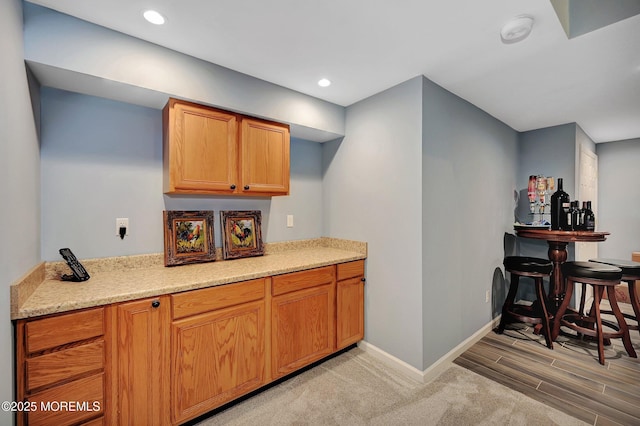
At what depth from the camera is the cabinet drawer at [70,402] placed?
4.09 feet

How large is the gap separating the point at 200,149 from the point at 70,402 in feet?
5.09

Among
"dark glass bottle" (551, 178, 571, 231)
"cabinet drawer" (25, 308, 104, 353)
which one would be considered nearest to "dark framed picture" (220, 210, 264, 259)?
"cabinet drawer" (25, 308, 104, 353)

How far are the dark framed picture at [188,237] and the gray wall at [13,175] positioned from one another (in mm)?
705

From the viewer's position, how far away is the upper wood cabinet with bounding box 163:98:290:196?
1.93 m

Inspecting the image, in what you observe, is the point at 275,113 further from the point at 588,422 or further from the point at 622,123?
the point at 622,123

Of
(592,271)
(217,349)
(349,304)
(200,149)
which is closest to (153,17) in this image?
(200,149)

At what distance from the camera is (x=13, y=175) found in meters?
1.27

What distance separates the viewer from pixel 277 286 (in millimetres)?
2027

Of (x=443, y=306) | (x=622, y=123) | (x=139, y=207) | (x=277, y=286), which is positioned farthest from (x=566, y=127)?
(x=139, y=207)

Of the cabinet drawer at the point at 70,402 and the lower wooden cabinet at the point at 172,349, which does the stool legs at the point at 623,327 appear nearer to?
the lower wooden cabinet at the point at 172,349

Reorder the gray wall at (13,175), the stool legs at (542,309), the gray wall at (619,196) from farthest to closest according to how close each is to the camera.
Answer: the gray wall at (619,196), the stool legs at (542,309), the gray wall at (13,175)

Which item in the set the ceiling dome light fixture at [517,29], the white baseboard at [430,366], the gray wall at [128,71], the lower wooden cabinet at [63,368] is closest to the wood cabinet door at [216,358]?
the lower wooden cabinet at [63,368]

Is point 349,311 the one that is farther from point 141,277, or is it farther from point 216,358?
point 141,277

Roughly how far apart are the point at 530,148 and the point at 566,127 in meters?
0.40
